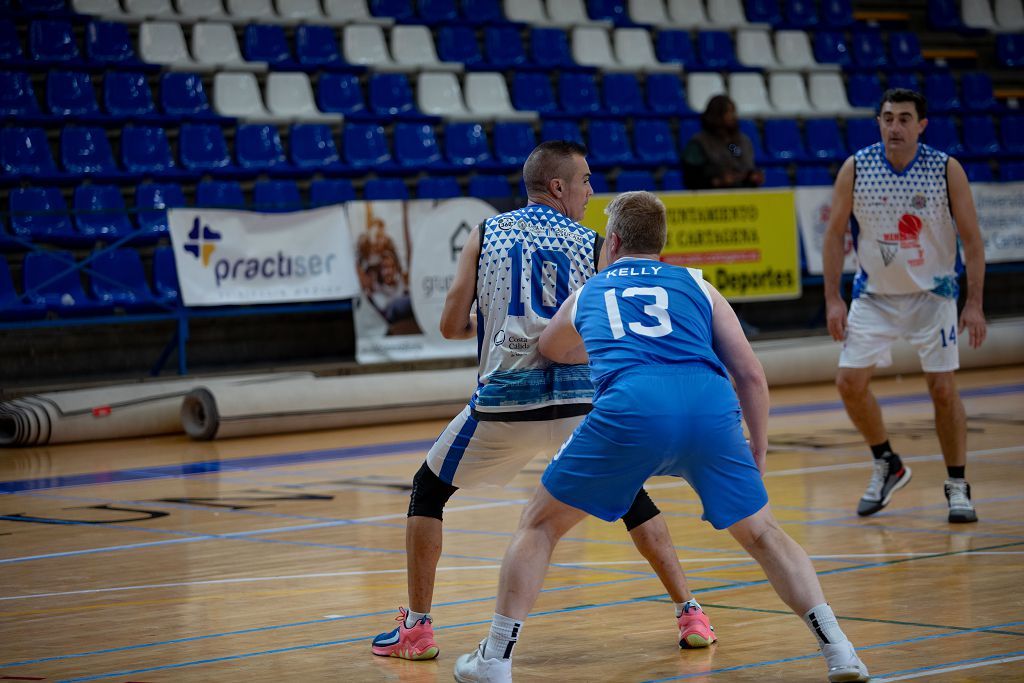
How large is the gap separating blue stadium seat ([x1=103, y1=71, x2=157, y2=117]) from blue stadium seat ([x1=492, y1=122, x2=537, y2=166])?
3.88m

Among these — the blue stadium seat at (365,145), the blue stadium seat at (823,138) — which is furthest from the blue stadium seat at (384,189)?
the blue stadium seat at (823,138)

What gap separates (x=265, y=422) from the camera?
1253 centimetres

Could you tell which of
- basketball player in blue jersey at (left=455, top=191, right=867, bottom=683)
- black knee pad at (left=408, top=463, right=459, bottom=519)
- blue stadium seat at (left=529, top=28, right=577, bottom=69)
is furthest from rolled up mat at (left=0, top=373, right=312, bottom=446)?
basketball player in blue jersey at (left=455, top=191, right=867, bottom=683)

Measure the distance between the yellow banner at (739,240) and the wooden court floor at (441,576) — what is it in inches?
173

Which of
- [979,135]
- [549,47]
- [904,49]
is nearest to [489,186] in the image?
[549,47]

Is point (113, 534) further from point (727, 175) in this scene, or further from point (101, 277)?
point (727, 175)

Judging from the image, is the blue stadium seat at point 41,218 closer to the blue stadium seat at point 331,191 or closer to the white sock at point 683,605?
the blue stadium seat at point 331,191

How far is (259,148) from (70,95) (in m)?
1.96

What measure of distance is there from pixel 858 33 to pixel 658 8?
3.26 metres

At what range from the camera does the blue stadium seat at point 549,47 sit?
18.2m

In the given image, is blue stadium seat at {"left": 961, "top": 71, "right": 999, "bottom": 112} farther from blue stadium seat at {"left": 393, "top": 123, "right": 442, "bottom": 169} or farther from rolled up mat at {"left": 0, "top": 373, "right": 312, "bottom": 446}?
rolled up mat at {"left": 0, "top": 373, "right": 312, "bottom": 446}

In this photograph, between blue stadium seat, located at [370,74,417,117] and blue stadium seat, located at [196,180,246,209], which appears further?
blue stadium seat, located at [370,74,417,117]

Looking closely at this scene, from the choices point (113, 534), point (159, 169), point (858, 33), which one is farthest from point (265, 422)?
point (858, 33)

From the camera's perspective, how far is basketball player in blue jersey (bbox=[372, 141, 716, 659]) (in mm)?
5035
